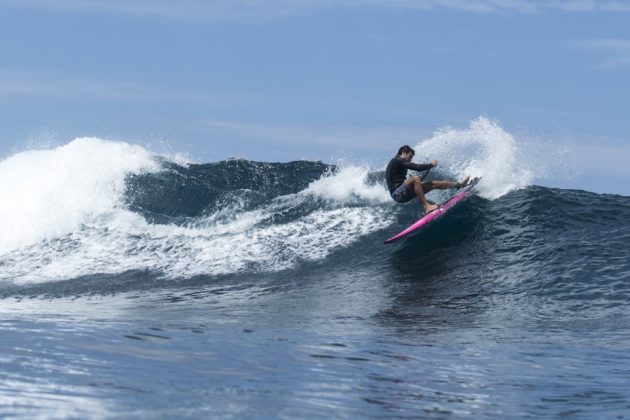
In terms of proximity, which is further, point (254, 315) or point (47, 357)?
point (254, 315)

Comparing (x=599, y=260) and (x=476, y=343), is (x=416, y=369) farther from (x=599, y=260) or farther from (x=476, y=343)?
(x=599, y=260)

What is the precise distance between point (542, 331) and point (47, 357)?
609 centimetres

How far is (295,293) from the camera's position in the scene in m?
13.8

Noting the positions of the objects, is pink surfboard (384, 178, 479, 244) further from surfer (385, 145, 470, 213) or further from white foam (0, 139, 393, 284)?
white foam (0, 139, 393, 284)

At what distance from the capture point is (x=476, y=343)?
9578mm

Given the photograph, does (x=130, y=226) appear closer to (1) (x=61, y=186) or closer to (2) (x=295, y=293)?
(1) (x=61, y=186)

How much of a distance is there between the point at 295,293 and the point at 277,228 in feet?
12.7

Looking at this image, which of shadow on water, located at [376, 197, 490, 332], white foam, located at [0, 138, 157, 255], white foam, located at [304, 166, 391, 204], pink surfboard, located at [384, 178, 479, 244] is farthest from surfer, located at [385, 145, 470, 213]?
white foam, located at [0, 138, 157, 255]

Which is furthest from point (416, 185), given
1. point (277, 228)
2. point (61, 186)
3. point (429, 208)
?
point (61, 186)

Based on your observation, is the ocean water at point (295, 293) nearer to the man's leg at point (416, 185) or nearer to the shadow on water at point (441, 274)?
the shadow on water at point (441, 274)

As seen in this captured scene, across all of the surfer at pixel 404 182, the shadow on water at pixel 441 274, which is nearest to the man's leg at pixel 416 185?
the surfer at pixel 404 182

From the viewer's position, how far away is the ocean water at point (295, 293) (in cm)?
667

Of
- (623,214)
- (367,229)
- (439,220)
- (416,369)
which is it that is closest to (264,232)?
(367,229)

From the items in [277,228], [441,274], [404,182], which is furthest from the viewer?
[277,228]
